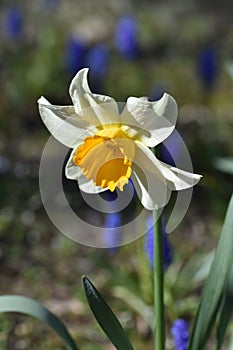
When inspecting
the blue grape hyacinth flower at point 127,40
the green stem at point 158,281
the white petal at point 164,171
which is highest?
the white petal at point 164,171

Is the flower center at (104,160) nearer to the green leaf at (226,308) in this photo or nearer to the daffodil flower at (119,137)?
the daffodil flower at (119,137)

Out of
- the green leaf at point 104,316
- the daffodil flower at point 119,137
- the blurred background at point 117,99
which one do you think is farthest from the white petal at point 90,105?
the blurred background at point 117,99

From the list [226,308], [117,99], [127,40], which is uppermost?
[226,308]

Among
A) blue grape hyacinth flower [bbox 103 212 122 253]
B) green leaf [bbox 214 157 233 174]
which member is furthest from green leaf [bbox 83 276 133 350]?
green leaf [bbox 214 157 233 174]

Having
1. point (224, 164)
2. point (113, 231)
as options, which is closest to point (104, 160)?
point (113, 231)

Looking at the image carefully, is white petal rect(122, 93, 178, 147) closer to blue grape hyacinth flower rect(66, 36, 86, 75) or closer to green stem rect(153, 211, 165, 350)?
green stem rect(153, 211, 165, 350)

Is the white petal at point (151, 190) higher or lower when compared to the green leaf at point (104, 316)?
higher

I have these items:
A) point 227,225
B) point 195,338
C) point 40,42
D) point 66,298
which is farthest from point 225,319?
point 40,42

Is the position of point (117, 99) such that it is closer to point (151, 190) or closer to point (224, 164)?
point (224, 164)
